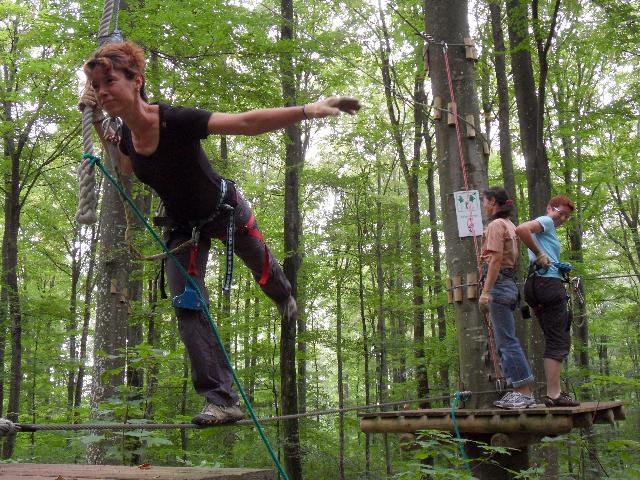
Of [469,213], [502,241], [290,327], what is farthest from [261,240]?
[290,327]

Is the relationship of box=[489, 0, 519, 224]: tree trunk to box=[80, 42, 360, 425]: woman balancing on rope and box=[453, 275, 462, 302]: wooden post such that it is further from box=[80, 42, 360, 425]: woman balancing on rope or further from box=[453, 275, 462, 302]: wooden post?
box=[80, 42, 360, 425]: woman balancing on rope

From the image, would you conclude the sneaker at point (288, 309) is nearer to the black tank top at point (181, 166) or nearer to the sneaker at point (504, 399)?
the black tank top at point (181, 166)

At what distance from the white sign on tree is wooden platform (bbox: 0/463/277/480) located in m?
3.71

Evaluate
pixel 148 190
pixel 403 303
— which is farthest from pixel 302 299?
pixel 148 190

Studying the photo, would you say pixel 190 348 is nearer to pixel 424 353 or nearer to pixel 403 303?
pixel 424 353

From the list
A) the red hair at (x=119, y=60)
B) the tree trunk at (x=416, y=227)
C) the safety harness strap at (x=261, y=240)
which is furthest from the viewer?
the tree trunk at (x=416, y=227)

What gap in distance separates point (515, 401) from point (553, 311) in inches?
35.4

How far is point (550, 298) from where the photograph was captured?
5.12 metres

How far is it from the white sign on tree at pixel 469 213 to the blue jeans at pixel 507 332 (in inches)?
22.8

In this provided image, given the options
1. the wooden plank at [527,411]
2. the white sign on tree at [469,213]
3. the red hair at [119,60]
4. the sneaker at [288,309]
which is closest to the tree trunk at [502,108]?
the white sign on tree at [469,213]

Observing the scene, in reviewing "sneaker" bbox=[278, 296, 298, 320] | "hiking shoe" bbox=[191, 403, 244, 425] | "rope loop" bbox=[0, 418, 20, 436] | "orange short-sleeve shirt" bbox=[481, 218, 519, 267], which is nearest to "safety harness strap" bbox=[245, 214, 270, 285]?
"sneaker" bbox=[278, 296, 298, 320]

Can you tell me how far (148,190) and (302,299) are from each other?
4.48 meters

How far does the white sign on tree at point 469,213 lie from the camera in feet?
18.0

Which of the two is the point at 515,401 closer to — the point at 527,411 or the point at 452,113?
the point at 527,411
